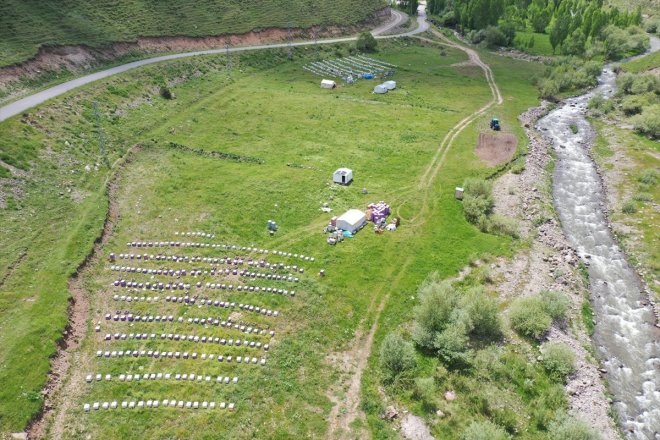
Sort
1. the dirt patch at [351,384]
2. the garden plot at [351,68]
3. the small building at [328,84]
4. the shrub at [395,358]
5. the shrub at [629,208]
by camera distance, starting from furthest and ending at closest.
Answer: the garden plot at [351,68], the small building at [328,84], the shrub at [629,208], the shrub at [395,358], the dirt patch at [351,384]

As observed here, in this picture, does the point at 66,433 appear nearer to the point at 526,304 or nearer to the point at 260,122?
the point at 526,304

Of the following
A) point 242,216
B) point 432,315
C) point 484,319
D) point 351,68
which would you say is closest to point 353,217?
point 242,216

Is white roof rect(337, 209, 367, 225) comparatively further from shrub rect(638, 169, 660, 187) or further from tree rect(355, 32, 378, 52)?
tree rect(355, 32, 378, 52)

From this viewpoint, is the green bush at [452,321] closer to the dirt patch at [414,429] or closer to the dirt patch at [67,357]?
the dirt patch at [414,429]

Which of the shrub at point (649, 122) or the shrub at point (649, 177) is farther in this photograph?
the shrub at point (649, 122)

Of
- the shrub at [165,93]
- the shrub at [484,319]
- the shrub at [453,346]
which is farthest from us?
the shrub at [165,93]

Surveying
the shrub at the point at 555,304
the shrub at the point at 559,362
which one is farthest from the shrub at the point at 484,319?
the shrub at the point at 555,304

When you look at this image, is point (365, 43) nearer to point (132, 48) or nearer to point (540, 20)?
point (132, 48)
